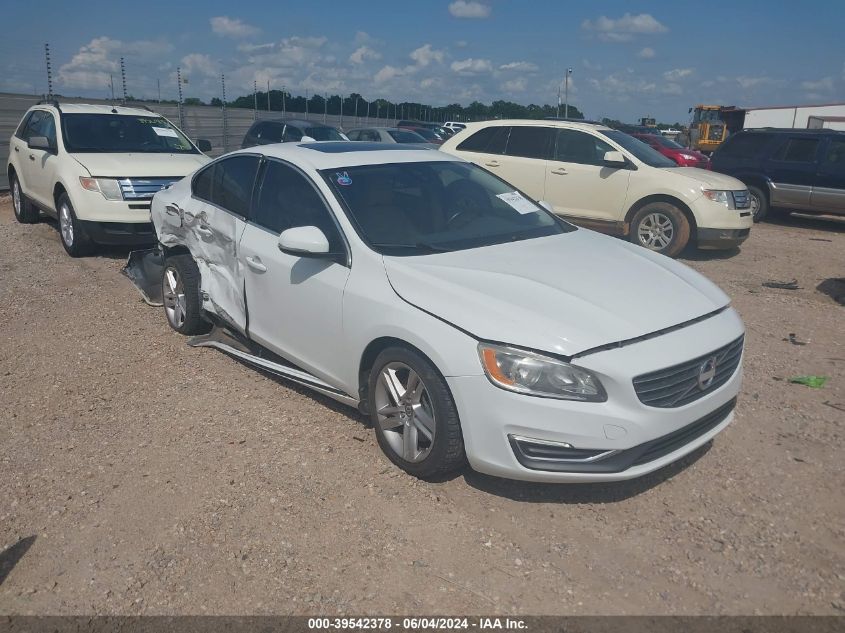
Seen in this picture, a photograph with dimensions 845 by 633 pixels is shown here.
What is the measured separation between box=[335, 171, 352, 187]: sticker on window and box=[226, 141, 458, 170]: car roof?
0.08m

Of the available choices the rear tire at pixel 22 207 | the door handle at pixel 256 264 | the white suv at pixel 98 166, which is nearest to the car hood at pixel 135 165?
the white suv at pixel 98 166

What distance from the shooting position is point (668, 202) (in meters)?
9.51

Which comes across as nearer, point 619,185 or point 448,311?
point 448,311

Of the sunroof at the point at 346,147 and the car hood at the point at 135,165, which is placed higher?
the sunroof at the point at 346,147

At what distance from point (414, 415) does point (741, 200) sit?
25.6 ft

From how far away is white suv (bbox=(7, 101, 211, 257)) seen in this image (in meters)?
8.38

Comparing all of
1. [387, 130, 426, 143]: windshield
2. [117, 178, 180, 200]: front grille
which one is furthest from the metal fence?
[117, 178, 180, 200]: front grille

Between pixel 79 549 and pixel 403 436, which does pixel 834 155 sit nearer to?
pixel 403 436

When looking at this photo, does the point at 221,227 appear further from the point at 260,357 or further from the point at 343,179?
the point at 343,179

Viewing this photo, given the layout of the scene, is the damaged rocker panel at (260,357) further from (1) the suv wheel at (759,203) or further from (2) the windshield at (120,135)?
(1) the suv wheel at (759,203)

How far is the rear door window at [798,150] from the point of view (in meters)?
12.7

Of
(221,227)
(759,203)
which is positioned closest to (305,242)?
(221,227)

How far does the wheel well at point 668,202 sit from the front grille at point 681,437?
629 centimetres

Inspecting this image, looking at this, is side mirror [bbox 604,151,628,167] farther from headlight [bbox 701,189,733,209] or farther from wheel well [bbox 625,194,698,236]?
headlight [bbox 701,189,733,209]
